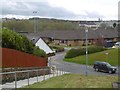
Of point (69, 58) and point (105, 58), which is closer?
point (105, 58)

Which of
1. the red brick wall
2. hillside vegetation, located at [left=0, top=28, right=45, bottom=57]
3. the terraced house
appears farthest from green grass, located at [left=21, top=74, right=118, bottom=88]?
the terraced house

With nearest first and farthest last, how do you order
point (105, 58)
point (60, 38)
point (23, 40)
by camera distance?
point (23, 40) < point (105, 58) < point (60, 38)

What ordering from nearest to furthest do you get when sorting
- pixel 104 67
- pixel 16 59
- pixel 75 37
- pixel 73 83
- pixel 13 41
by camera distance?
1. pixel 73 83
2. pixel 16 59
3. pixel 13 41
4. pixel 104 67
5. pixel 75 37

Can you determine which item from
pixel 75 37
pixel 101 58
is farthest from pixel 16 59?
pixel 75 37

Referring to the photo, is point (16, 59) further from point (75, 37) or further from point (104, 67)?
point (75, 37)

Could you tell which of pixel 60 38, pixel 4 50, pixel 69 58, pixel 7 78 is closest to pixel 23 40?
pixel 4 50

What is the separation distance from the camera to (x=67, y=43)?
374 feet

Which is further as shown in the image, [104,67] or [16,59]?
[104,67]

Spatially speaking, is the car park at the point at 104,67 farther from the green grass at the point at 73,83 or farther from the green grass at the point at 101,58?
the green grass at the point at 73,83

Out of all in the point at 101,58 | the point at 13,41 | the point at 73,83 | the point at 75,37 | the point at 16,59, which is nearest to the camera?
the point at 73,83

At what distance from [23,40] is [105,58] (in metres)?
45.2

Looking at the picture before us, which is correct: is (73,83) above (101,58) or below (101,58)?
above

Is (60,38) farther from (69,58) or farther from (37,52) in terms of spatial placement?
(37,52)

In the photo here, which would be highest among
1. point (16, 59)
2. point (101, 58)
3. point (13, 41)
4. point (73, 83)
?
point (13, 41)
